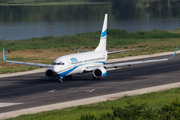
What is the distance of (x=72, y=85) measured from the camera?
41094mm

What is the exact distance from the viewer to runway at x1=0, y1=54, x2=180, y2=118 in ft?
111

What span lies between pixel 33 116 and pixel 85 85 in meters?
15.7

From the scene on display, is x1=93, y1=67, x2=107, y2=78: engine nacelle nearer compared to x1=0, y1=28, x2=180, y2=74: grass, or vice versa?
x1=93, y1=67, x2=107, y2=78: engine nacelle

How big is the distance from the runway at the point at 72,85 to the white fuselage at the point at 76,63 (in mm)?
1664

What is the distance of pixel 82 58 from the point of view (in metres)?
43.9

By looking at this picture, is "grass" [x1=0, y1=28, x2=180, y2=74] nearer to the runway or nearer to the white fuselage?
the runway

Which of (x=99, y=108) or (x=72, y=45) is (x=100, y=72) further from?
(x=72, y=45)

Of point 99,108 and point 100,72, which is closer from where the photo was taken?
point 99,108

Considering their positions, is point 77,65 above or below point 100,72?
above

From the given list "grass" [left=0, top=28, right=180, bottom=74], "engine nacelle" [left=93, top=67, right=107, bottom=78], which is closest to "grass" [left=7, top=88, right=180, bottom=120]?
"engine nacelle" [left=93, top=67, right=107, bottom=78]

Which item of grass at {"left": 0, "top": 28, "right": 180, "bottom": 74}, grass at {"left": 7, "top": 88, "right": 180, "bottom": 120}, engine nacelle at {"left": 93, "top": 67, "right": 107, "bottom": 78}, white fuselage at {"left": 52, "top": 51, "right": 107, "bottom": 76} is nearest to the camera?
grass at {"left": 7, "top": 88, "right": 180, "bottom": 120}

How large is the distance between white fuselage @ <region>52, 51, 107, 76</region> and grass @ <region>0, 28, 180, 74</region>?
14.5 metres

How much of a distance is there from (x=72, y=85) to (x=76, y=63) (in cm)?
311

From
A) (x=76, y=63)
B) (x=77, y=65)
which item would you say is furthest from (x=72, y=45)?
(x=76, y=63)
